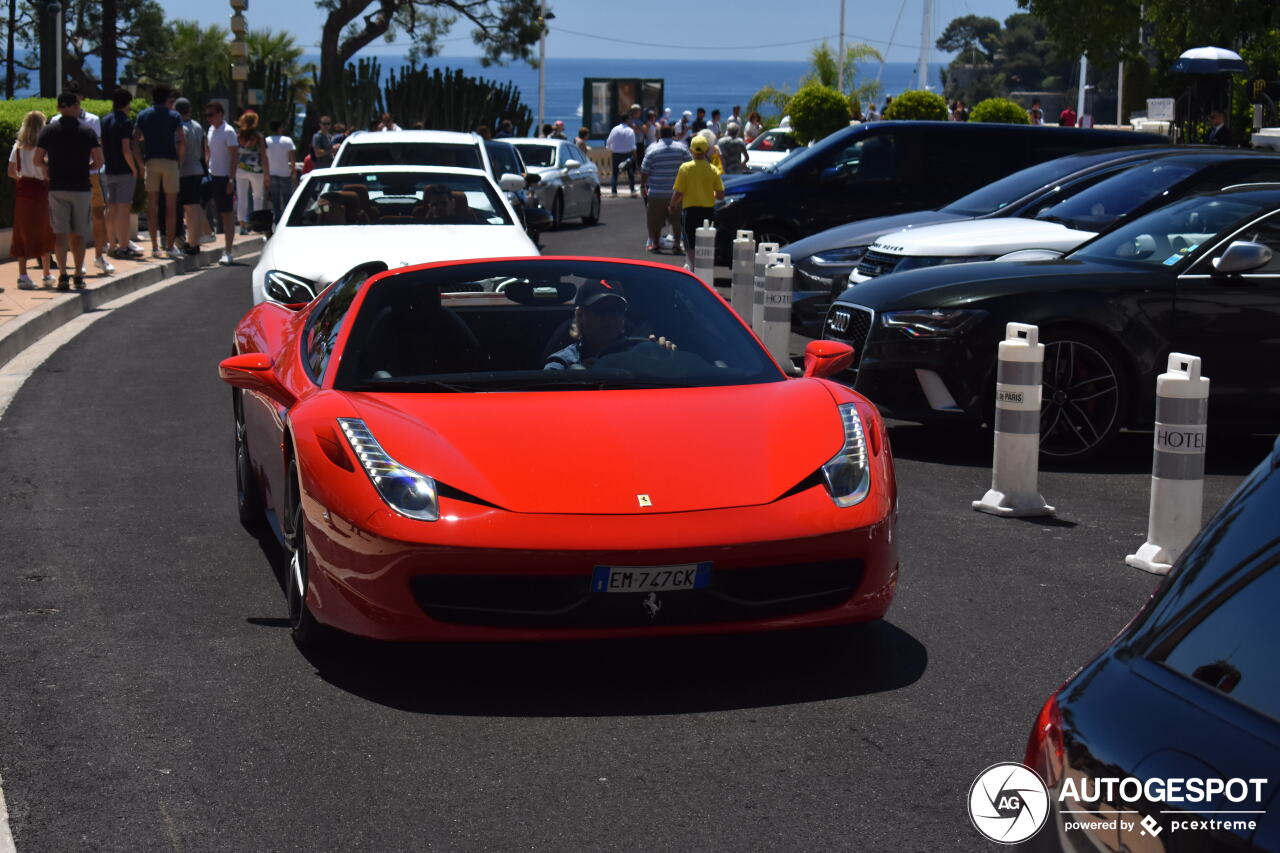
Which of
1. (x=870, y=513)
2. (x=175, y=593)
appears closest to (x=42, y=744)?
(x=175, y=593)

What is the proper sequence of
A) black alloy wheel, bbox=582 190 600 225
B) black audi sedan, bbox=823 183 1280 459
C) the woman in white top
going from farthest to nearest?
black alloy wheel, bbox=582 190 600 225, the woman in white top, black audi sedan, bbox=823 183 1280 459

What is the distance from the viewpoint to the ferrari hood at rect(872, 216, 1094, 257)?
12188 mm

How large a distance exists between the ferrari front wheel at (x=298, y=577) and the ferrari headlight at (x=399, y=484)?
1.20ft

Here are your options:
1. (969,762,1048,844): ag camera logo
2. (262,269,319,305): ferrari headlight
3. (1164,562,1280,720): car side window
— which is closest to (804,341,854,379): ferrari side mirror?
(969,762,1048,844): ag camera logo

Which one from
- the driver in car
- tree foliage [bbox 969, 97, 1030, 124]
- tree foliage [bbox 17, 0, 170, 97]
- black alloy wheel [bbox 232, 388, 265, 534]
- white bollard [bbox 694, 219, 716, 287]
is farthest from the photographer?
tree foliage [bbox 17, 0, 170, 97]

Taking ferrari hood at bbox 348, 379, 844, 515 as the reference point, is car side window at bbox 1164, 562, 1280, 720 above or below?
above

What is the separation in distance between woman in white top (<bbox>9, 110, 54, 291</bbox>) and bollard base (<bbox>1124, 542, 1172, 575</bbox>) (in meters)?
12.1

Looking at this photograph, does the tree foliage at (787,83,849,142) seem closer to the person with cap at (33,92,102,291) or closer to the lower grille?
the person with cap at (33,92,102,291)

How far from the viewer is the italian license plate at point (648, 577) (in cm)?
513

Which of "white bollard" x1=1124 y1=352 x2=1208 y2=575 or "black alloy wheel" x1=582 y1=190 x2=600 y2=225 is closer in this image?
"white bollard" x1=1124 y1=352 x2=1208 y2=575

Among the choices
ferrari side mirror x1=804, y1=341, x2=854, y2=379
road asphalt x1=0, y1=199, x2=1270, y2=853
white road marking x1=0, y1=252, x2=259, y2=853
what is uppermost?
ferrari side mirror x1=804, y1=341, x2=854, y2=379

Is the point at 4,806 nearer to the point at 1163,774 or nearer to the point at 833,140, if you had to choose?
the point at 1163,774

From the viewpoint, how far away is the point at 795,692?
534 centimetres

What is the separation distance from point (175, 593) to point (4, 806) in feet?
7.33
